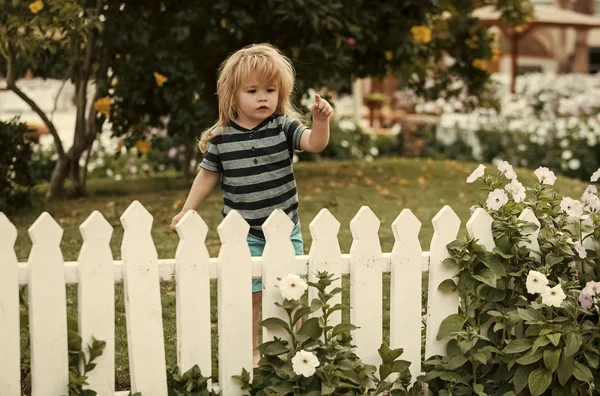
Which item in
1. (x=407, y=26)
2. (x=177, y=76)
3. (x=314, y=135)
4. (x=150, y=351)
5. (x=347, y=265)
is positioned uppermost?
(x=407, y=26)

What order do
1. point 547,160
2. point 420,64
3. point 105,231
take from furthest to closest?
point 547,160, point 420,64, point 105,231

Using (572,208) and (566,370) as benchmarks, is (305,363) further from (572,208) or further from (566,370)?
(572,208)

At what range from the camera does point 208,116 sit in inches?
286

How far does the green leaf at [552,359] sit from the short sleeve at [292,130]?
114 centimetres

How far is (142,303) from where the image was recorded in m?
2.96

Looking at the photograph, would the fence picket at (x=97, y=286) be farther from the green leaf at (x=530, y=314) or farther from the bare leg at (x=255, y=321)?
the green leaf at (x=530, y=314)

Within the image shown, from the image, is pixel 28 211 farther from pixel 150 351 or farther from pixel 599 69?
pixel 599 69

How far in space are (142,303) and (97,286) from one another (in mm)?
154

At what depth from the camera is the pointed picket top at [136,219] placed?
114 inches

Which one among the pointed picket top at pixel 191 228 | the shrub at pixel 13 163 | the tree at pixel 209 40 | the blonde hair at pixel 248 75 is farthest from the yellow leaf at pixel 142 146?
the pointed picket top at pixel 191 228

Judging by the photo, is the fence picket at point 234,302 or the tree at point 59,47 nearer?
the fence picket at point 234,302

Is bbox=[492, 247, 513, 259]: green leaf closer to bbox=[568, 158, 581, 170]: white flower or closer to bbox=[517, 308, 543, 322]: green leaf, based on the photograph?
bbox=[517, 308, 543, 322]: green leaf

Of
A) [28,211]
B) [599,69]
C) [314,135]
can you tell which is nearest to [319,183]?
[28,211]

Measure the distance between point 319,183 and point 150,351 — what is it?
18.0 ft
